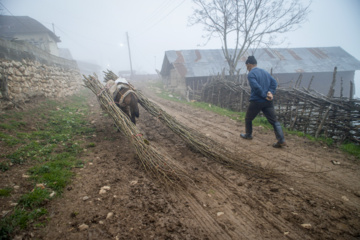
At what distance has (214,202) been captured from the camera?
7.03 ft

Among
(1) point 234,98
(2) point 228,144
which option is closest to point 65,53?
(1) point 234,98

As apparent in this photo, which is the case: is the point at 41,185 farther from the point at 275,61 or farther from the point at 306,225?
the point at 275,61

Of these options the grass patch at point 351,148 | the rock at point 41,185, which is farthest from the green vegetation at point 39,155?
the grass patch at point 351,148

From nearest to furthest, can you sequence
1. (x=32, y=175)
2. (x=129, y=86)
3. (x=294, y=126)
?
1. (x=32, y=175)
2. (x=129, y=86)
3. (x=294, y=126)

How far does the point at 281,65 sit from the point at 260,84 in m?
16.8

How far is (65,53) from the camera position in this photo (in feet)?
133

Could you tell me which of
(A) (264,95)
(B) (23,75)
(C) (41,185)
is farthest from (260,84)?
(B) (23,75)

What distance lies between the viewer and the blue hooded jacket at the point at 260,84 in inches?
143

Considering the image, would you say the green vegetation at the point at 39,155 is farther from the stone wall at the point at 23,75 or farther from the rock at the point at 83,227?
the stone wall at the point at 23,75

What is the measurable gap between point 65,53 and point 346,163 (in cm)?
5192

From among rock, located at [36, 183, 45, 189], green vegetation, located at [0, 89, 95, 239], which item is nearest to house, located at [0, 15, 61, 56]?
green vegetation, located at [0, 89, 95, 239]

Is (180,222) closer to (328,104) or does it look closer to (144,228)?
(144,228)

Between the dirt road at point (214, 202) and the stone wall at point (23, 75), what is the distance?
444 cm

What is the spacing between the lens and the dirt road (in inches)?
67.1
